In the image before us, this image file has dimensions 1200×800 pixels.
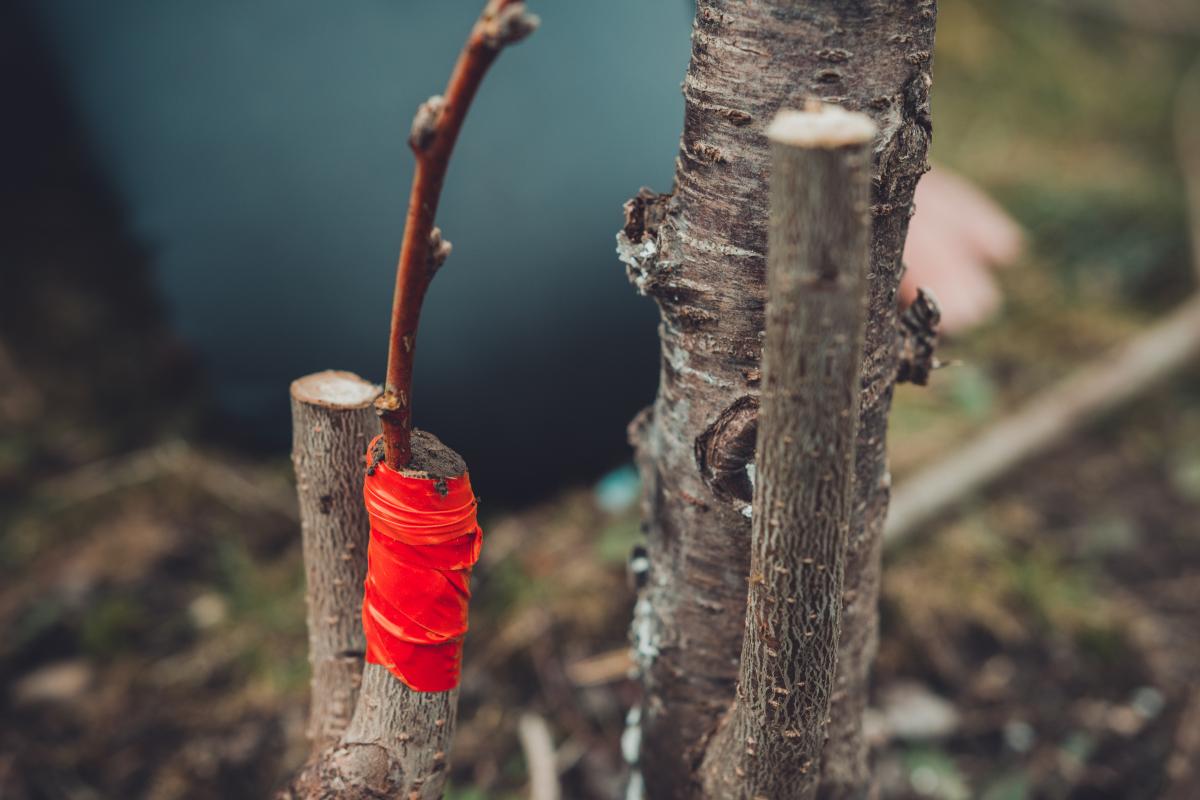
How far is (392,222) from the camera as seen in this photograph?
1.59 meters

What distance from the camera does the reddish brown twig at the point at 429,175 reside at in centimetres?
55

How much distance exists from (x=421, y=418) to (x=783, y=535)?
1.07 metres

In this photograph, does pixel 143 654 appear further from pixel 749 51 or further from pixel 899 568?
pixel 749 51

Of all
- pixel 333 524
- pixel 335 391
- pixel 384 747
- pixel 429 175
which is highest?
pixel 429 175

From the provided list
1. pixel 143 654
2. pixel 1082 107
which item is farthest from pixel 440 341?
pixel 1082 107

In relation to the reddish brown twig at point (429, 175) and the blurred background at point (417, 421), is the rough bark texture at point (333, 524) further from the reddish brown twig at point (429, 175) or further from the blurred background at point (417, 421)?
the blurred background at point (417, 421)

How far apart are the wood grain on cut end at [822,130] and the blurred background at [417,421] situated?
107 centimetres

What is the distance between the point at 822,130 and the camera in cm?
53

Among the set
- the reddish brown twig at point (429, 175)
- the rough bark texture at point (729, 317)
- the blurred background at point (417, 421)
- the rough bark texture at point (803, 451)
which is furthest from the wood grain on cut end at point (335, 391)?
the blurred background at point (417, 421)

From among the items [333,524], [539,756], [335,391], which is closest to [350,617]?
[333,524]

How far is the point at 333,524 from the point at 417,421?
767 mm

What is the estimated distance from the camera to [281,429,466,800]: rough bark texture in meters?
0.80

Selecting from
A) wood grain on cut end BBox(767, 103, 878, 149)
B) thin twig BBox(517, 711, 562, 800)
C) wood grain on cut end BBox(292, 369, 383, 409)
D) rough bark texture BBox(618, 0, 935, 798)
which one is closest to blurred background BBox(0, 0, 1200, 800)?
thin twig BBox(517, 711, 562, 800)

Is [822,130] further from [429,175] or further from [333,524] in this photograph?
[333,524]
